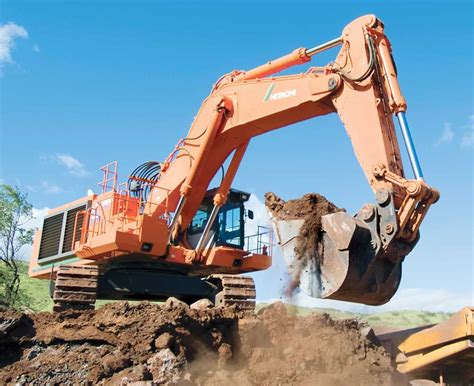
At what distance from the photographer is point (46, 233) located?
41.3ft

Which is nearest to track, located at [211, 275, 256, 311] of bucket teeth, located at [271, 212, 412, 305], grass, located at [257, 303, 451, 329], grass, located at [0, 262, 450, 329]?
bucket teeth, located at [271, 212, 412, 305]

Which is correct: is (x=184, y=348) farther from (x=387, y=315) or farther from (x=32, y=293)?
(x=32, y=293)

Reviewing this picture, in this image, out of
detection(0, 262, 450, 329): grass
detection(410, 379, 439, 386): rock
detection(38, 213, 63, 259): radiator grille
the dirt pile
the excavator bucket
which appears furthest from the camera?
detection(0, 262, 450, 329): grass

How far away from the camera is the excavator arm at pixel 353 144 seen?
636 centimetres

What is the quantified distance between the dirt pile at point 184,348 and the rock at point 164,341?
1 centimetres

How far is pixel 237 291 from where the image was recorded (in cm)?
1018

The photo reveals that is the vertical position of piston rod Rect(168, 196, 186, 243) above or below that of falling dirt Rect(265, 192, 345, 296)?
above

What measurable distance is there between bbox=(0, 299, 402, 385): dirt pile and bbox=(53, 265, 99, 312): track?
6.54 feet

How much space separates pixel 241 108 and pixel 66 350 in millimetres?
5503

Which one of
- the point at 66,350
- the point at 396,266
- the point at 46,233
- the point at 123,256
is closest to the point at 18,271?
the point at 46,233

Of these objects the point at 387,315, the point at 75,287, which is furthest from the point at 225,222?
the point at 387,315

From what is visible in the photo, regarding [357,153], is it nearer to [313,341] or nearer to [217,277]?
[313,341]

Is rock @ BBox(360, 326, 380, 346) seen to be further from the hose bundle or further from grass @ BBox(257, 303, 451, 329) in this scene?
grass @ BBox(257, 303, 451, 329)

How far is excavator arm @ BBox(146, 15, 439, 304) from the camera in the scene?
20.9ft
